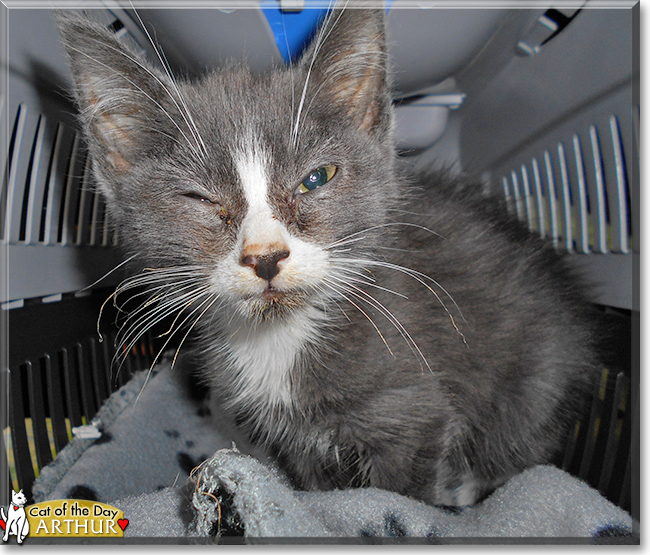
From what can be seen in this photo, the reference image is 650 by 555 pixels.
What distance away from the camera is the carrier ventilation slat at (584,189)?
103 centimetres

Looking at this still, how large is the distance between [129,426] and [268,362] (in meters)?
0.46

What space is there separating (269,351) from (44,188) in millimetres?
618

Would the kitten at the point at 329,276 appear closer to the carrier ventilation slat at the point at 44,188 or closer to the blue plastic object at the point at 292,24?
the blue plastic object at the point at 292,24

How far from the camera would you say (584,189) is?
3.85ft

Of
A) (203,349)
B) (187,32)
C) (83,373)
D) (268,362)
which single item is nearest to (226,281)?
(268,362)

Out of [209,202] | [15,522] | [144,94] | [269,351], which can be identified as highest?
[144,94]

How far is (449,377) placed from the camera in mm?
865

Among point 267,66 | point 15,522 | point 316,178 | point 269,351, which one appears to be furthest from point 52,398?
point 267,66

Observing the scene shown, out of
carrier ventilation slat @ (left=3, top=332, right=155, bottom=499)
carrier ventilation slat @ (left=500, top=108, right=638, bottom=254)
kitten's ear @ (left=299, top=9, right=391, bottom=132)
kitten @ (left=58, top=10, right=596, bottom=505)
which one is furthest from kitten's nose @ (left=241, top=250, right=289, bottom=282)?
carrier ventilation slat @ (left=500, top=108, right=638, bottom=254)

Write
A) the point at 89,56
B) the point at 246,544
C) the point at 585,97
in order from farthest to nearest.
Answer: the point at 585,97, the point at 89,56, the point at 246,544

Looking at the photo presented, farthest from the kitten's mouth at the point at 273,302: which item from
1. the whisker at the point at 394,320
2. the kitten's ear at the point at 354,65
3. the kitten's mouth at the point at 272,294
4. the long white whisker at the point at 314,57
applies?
the kitten's ear at the point at 354,65

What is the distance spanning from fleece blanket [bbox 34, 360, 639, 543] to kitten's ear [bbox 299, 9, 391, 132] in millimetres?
586

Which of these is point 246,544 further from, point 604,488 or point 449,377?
point 604,488

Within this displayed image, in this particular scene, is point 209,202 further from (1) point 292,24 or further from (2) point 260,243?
(1) point 292,24
